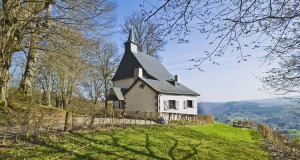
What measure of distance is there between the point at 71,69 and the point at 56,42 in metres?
2.23

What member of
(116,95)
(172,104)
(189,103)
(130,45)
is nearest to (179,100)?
(172,104)

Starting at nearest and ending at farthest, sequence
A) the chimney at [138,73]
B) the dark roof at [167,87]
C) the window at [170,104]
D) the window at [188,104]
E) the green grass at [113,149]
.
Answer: the green grass at [113,149] → the dark roof at [167,87] → the window at [170,104] → the chimney at [138,73] → the window at [188,104]

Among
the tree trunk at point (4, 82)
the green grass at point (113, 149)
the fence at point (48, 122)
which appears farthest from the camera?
the tree trunk at point (4, 82)

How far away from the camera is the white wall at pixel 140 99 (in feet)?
92.7

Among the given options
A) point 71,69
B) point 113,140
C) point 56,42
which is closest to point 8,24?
point 56,42

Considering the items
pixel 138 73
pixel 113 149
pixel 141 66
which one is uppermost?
pixel 141 66

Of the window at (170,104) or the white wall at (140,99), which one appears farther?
the window at (170,104)

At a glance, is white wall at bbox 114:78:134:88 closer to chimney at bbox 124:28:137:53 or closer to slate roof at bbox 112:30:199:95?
slate roof at bbox 112:30:199:95

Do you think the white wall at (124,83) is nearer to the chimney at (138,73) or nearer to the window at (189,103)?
the chimney at (138,73)

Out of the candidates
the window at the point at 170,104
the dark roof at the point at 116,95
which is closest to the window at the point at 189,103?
the window at the point at 170,104

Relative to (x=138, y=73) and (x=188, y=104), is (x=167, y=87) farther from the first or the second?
(x=188, y=104)

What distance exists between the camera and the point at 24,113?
9.65m

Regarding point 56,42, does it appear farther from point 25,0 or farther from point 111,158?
point 111,158

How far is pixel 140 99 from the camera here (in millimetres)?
29219
